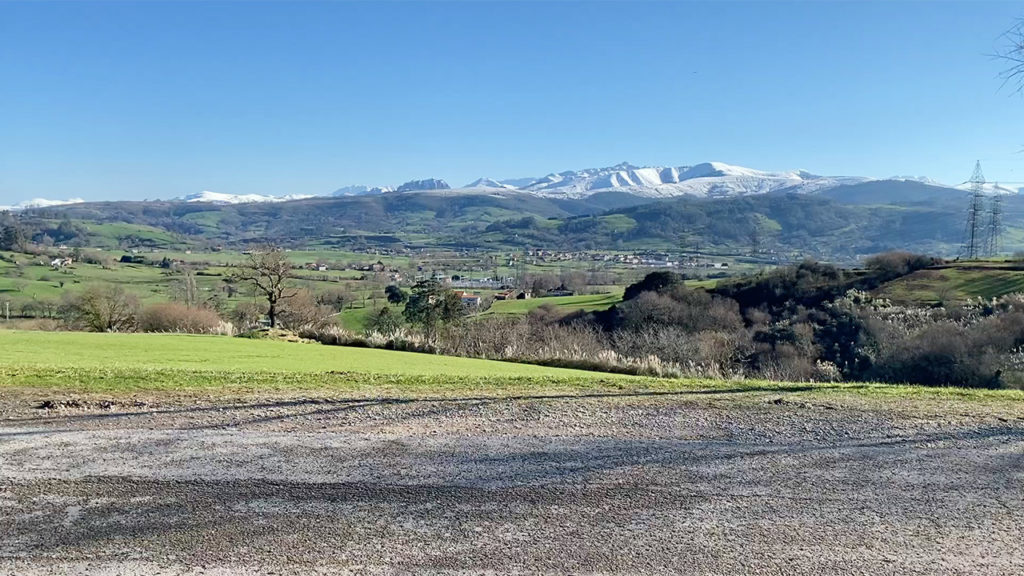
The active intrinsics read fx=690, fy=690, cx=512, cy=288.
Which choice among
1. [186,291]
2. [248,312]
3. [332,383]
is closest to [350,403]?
[332,383]

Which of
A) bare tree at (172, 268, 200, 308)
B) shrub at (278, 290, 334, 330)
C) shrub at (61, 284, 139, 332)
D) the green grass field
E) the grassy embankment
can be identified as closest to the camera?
the grassy embankment

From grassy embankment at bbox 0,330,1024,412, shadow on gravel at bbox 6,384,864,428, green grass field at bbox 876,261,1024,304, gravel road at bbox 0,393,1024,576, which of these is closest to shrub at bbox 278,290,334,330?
grassy embankment at bbox 0,330,1024,412

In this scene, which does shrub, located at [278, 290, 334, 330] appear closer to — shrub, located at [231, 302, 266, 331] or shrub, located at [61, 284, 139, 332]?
shrub, located at [231, 302, 266, 331]

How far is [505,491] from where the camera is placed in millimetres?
6609

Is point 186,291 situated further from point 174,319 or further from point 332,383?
point 332,383

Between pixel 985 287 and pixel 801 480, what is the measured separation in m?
56.0

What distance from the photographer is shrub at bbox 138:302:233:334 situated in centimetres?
3497

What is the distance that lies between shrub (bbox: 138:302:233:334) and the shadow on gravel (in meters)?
25.7

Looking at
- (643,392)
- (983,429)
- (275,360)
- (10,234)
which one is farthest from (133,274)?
(983,429)

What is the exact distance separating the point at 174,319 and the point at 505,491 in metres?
34.3

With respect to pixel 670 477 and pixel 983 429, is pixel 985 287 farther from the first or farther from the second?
pixel 670 477

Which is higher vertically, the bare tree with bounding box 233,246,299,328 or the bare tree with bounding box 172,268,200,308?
the bare tree with bounding box 233,246,299,328

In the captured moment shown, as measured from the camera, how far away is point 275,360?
703 inches

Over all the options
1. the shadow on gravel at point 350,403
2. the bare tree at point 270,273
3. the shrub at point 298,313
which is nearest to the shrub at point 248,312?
the shrub at point 298,313
